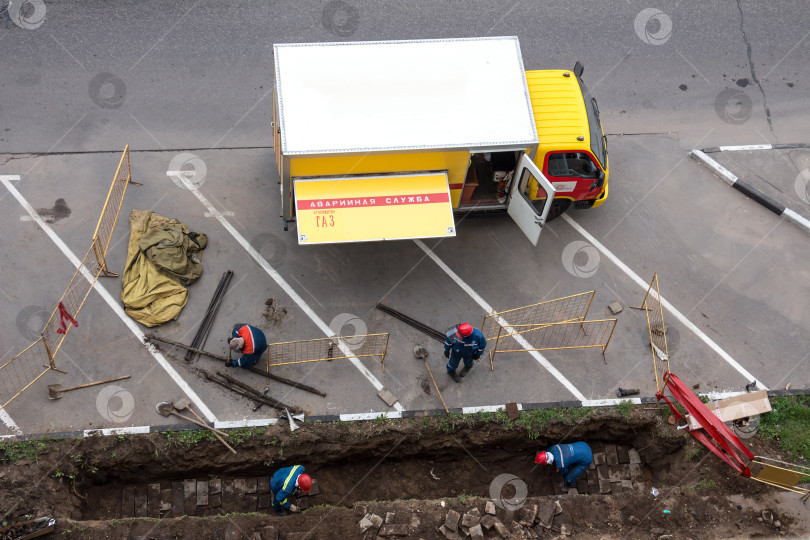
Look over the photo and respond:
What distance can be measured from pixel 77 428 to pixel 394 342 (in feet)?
18.4

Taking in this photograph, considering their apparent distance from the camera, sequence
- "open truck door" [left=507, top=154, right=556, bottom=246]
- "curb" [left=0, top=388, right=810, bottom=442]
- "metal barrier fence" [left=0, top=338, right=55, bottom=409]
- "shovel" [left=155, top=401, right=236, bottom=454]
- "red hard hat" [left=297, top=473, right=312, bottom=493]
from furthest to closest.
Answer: "open truck door" [left=507, top=154, right=556, bottom=246] < "metal barrier fence" [left=0, top=338, right=55, bottom=409] < "shovel" [left=155, top=401, right=236, bottom=454] < "curb" [left=0, top=388, right=810, bottom=442] < "red hard hat" [left=297, top=473, right=312, bottom=493]

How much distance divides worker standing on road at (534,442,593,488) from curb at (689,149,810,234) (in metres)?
6.82

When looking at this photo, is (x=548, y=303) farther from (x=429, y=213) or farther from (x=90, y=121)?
(x=90, y=121)

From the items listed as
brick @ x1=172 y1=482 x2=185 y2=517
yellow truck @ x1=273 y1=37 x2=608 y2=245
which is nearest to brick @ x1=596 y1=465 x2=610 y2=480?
yellow truck @ x1=273 y1=37 x2=608 y2=245

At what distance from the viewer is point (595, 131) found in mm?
13984

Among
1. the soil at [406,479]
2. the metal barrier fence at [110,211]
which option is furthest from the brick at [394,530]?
the metal barrier fence at [110,211]

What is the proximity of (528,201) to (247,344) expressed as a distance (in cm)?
563

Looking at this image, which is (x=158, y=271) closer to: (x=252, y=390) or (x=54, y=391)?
(x=54, y=391)

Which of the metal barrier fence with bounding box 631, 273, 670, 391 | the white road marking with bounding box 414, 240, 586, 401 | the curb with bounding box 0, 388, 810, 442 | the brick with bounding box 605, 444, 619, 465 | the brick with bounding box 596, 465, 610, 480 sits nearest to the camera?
the curb with bounding box 0, 388, 810, 442

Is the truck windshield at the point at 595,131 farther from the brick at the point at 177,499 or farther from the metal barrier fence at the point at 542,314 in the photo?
the brick at the point at 177,499

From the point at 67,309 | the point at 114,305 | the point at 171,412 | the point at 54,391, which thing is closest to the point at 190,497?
the point at 171,412

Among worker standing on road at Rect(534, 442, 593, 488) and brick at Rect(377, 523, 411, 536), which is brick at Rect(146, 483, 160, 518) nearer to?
brick at Rect(377, 523, 411, 536)

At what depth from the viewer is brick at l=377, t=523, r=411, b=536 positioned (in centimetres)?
1148

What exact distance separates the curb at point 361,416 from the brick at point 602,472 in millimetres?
1125
